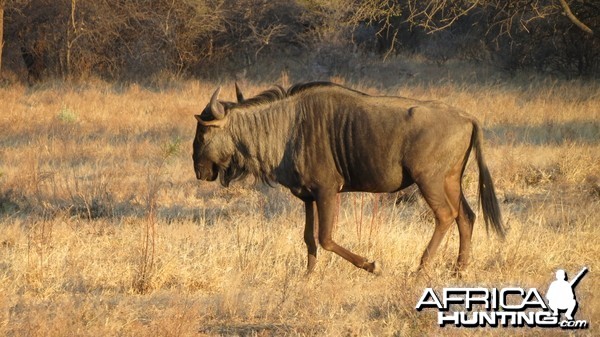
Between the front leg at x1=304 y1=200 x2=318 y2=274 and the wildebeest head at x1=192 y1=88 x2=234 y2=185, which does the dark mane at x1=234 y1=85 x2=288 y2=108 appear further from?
the front leg at x1=304 y1=200 x2=318 y2=274

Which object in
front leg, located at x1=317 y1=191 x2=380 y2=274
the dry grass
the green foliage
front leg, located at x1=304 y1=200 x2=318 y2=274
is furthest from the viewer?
the green foliage

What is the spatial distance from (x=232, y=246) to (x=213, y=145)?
87 centimetres

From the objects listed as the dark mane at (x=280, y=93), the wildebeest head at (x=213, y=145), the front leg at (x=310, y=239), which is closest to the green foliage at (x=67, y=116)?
the wildebeest head at (x=213, y=145)

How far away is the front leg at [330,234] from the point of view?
671cm

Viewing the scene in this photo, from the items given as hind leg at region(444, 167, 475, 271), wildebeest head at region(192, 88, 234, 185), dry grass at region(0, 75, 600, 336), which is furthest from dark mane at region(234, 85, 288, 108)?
hind leg at region(444, 167, 475, 271)

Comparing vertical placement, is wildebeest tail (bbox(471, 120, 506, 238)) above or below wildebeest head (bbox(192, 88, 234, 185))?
below

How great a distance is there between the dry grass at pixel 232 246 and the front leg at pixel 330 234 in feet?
0.41

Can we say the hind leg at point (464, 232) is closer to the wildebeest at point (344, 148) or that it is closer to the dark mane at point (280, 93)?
the wildebeest at point (344, 148)

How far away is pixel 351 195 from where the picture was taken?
1023cm

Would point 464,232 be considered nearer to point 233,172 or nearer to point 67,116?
point 233,172

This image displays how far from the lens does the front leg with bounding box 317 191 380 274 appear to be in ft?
22.0

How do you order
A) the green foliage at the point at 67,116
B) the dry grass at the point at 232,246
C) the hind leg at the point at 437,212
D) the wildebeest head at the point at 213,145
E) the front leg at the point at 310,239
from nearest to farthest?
the dry grass at the point at 232,246 < the hind leg at the point at 437,212 < the front leg at the point at 310,239 < the wildebeest head at the point at 213,145 < the green foliage at the point at 67,116

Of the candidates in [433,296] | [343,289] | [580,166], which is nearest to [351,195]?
[580,166]

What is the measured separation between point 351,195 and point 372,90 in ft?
37.7
